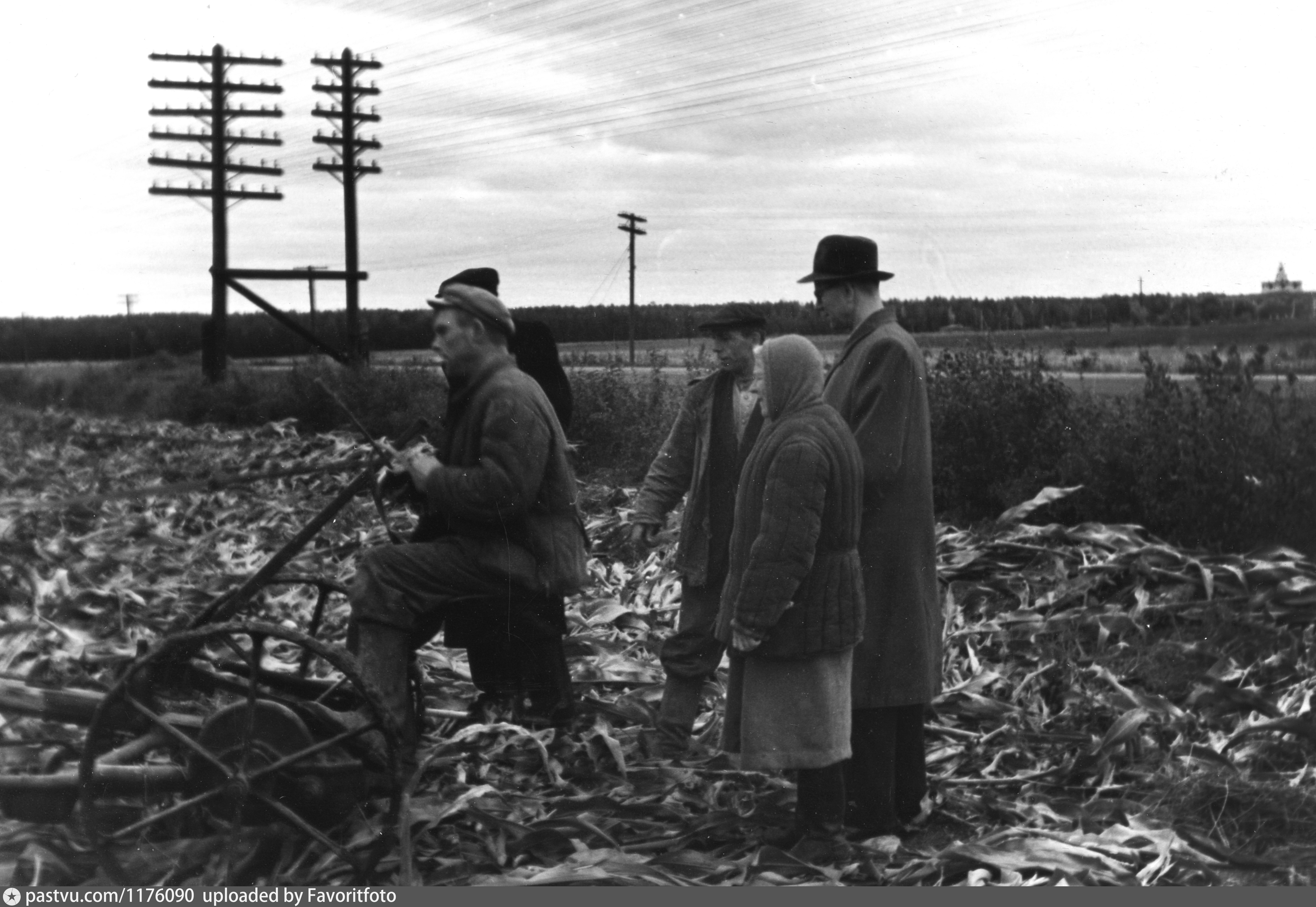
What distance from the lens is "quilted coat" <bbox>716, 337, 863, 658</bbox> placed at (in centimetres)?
412

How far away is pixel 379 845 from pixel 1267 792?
3312 millimetres

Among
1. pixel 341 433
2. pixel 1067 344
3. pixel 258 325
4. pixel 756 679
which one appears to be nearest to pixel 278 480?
pixel 341 433

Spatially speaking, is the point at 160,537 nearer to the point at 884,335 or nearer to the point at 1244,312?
the point at 884,335

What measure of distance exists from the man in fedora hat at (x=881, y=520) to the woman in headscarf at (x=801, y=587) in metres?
0.19

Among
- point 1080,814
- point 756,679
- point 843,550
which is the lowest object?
point 1080,814

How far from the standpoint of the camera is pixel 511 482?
4.24 metres

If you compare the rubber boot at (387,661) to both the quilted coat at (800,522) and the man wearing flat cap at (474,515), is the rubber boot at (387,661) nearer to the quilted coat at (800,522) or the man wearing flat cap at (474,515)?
the man wearing flat cap at (474,515)

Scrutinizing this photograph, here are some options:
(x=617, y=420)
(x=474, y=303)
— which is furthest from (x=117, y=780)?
(x=617, y=420)

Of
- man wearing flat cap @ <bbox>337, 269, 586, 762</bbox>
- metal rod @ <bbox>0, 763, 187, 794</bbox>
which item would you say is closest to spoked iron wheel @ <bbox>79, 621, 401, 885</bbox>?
metal rod @ <bbox>0, 763, 187, 794</bbox>

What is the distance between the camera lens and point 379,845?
3826mm

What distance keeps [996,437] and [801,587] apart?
577 centimetres

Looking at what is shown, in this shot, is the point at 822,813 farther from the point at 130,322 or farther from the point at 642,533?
the point at 130,322

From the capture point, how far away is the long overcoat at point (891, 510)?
14.6ft

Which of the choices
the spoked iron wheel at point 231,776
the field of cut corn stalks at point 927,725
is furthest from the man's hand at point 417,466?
the spoked iron wheel at point 231,776
